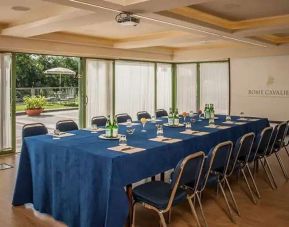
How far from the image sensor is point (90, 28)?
20.0ft

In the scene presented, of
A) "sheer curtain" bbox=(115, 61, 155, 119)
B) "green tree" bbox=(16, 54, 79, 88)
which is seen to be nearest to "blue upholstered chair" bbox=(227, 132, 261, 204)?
"sheer curtain" bbox=(115, 61, 155, 119)

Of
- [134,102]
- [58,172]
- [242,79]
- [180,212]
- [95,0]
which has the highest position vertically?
[95,0]

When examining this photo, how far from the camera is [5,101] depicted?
631 centimetres

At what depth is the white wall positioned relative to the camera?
7.71m

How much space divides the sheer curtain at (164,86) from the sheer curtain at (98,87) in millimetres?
2042

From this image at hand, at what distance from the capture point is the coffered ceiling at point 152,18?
12.1 ft

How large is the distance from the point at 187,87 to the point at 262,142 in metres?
5.65

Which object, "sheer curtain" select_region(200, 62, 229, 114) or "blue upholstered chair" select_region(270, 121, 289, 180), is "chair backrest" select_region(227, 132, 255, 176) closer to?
"blue upholstered chair" select_region(270, 121, 289, 180)

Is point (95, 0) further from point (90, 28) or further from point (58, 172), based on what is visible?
point (90, 28)

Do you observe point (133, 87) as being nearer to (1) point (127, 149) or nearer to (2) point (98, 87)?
(2) point (98, 87)

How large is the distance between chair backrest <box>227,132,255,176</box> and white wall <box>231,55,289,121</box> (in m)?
4.44

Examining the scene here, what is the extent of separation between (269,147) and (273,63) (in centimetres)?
399

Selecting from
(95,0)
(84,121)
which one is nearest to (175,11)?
(95,0)

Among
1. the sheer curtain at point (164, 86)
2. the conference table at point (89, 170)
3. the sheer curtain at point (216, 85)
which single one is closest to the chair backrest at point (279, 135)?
the conference table at point (89, 170)
